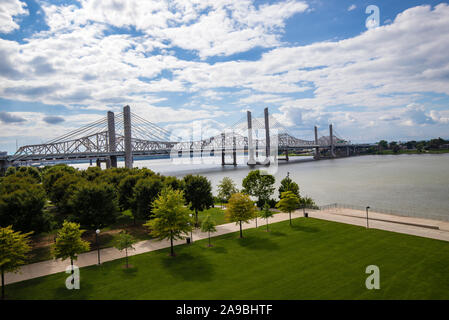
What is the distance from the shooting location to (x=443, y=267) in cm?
1739

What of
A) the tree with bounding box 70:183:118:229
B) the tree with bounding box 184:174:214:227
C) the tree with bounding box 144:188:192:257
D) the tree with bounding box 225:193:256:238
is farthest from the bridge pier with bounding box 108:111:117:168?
the tree with bounding box 144:188:192:257

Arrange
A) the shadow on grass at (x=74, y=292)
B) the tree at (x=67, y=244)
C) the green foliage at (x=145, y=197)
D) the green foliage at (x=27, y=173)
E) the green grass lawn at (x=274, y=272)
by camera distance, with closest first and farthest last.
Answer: the green grass lawn at (x=274, y=272) < the shadow on grass at (x=74, y=292) < the tree at (x=67, y=244) < the green foliage at (x=145, y=197) < the green foliage at (x=27, y=173)

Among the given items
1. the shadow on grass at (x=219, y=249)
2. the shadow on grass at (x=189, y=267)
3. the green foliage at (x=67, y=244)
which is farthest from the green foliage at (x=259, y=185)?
the green foliage at (x=67, y=244)

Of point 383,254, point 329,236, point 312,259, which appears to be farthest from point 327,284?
point 329,236

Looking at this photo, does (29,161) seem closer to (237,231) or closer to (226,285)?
(237,231)

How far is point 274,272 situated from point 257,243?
6.26m

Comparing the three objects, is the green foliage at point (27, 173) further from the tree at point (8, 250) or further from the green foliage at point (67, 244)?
the tree at point (8, 250)

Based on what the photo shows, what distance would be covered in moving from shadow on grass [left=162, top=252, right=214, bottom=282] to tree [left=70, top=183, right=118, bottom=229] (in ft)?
27.7

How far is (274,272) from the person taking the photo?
57.1 ft

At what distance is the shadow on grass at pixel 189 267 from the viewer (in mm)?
17334

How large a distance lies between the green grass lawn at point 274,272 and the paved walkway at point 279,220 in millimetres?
1370

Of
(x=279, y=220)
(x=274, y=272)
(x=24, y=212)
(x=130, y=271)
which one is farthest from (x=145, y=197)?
(x=274, y=272)

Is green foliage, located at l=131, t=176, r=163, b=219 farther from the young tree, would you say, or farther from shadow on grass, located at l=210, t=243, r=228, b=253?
the young tree

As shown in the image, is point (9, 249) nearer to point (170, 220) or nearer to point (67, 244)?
point (67, 244)
